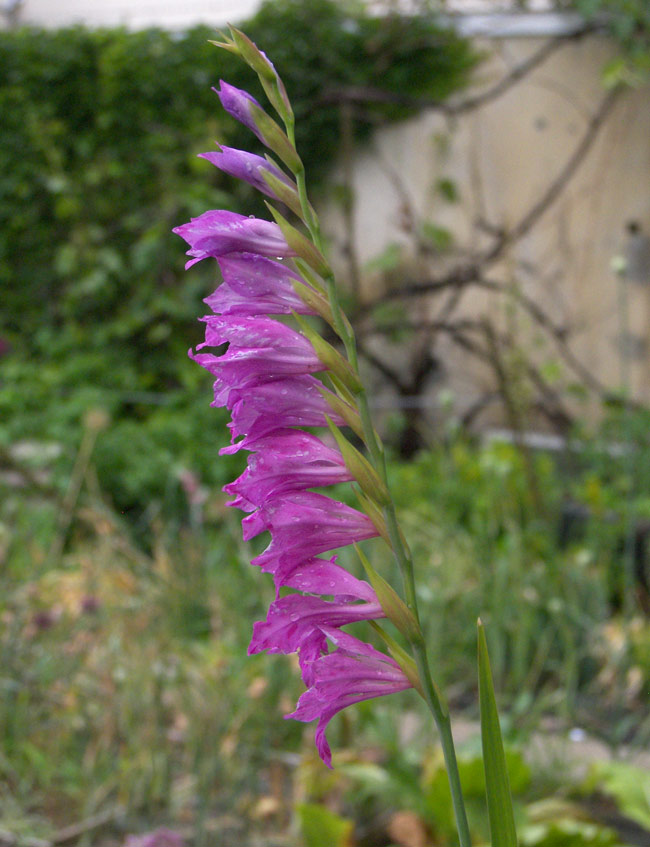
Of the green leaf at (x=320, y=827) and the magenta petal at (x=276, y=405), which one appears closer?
the magenta petal at (x=276, y=405)

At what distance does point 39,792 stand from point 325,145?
4831 mm

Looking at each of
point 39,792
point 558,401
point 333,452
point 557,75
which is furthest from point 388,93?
point 333,452

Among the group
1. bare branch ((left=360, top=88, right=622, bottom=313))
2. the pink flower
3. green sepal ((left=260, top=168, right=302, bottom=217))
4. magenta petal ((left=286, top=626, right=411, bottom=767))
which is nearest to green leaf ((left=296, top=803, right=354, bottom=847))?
magenta petal ((left=286, top=626, right=411, bottom=767))

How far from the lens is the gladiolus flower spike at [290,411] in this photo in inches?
19.1

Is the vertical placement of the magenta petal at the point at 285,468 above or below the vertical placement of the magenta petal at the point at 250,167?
below

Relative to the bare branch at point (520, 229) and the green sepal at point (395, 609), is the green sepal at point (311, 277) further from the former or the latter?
the bare branch at point (520, 229)

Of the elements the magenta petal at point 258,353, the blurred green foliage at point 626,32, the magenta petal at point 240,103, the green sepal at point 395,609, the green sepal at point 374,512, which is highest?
the blurred green foliage at point 626,32

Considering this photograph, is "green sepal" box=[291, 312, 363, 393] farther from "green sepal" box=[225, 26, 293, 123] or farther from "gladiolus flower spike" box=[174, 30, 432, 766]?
"green sepal" box=[225, 26, 293, 123]

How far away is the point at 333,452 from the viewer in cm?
55

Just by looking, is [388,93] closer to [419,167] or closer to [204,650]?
[419,167]

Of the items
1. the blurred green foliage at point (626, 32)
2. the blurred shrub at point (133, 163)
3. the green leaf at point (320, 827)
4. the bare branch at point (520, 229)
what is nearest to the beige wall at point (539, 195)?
the bare branch at point (520, 229)

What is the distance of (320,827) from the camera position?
151 centimetres

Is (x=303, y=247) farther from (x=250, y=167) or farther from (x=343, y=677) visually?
(x=343, y=677)

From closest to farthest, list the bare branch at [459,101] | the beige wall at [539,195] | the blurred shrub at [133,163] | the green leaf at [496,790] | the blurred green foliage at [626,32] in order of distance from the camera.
→ the green leaf at [496,790] → the blurred green foliage at [626,32] → the beige wall at [539,195] → the bare branch at [459,101] → the blurred shrub at [133,163]
